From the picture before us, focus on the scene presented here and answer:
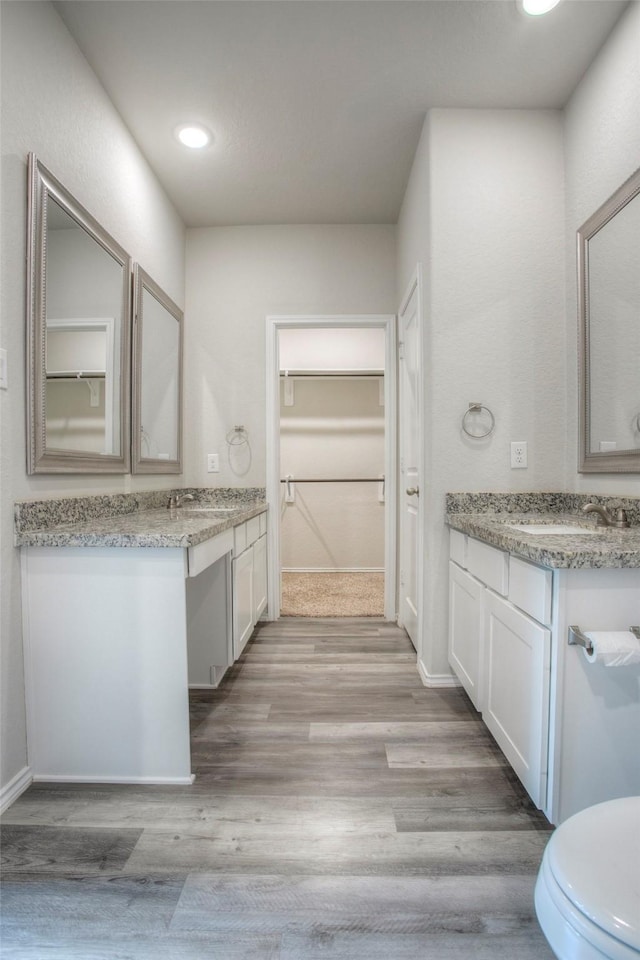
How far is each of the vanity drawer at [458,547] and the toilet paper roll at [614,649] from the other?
0.77 m

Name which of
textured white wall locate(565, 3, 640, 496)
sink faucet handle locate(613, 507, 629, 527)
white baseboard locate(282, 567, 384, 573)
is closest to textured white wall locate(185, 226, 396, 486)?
textured white wall locate(565, 3, 640, 496)

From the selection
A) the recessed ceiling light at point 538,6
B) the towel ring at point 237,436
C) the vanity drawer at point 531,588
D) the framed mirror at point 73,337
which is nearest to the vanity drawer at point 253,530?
the towel ring at point 237,436

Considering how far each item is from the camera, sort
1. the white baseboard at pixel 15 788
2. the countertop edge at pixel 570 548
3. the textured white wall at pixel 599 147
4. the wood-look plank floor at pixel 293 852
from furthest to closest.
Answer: the textured white wall at pixel 599 147 < the white baseboard at pixel 15 788 < the countertop edge at pixel 570 548 < the wood-look plank floor at pixel 293 852

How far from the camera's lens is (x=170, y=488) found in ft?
8.81

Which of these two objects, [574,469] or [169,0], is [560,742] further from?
Result: [169,0]

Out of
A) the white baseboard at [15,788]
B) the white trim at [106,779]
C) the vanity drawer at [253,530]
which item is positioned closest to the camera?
the white baseboard at [15,788]

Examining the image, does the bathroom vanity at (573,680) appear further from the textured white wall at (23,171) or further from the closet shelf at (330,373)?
the closet shelf at (330,373)

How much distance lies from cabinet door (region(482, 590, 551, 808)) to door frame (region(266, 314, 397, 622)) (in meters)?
1.42

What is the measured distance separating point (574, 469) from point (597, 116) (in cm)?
141

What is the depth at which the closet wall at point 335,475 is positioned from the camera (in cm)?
439

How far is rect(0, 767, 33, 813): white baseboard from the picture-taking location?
132 centimetres

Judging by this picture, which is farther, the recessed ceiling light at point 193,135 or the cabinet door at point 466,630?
the recessed ceiling light at point 193,135

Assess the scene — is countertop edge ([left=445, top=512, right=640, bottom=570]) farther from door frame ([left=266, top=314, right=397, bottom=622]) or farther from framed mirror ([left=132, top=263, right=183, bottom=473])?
framed mirror ([left=132, top=263, right=183, bottom=473])

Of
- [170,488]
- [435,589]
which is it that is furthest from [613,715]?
[170,488]
